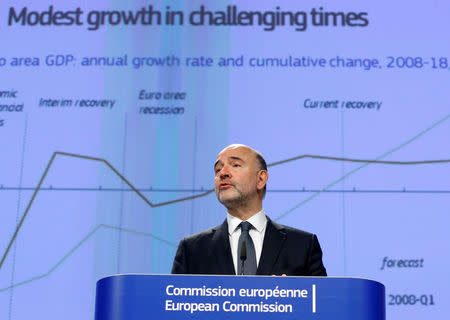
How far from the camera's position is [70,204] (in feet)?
10.8

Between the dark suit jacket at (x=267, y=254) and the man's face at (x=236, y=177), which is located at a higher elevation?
the man's face at (x=236, y=177)

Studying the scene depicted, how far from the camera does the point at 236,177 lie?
Answer: 7.48ft

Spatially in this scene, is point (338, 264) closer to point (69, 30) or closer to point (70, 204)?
point (70, 204)

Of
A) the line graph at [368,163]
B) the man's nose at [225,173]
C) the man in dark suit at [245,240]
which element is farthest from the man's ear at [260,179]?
the line graph at [368,163]

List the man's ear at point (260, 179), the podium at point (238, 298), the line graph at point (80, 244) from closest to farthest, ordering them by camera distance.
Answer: the podium at point (238, 298)
the man's ear at point (260, 179)
the line graph at point (80, 244)

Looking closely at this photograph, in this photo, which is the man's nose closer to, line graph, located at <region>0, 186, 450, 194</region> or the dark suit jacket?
the dark suit jacket

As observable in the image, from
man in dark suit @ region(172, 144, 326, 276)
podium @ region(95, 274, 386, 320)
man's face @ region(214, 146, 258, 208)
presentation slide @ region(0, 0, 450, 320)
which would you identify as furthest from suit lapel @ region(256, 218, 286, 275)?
presentation slide @ region(0, 0, 450, 320)

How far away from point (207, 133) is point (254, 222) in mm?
1144

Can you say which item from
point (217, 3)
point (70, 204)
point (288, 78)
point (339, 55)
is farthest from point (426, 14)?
point (70, 204)

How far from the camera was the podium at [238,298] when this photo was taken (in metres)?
1.57

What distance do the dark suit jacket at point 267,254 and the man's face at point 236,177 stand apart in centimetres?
10

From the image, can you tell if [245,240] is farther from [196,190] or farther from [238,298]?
[196,190]

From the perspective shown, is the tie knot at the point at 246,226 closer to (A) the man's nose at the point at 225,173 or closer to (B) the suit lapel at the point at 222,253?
(B) the suit lapel at the point at 222,253

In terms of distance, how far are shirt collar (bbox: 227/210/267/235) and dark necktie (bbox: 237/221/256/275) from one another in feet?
0.06
